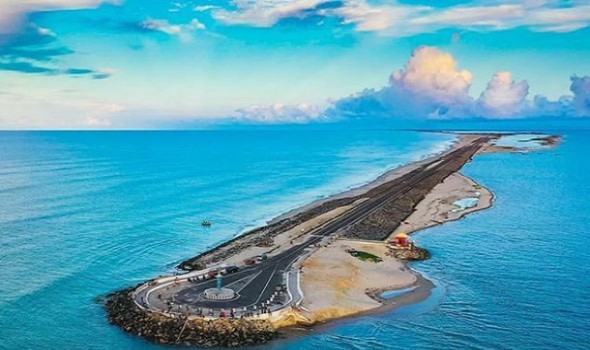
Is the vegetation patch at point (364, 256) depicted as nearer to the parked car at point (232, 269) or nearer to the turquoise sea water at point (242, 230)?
the turquoise sea water at point (242, 230)

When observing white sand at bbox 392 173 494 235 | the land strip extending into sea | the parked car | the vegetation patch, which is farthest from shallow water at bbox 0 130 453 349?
white sand at bbox 392 173 494 235

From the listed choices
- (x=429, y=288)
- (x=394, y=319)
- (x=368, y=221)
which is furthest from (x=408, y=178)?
(x=394, y=319)

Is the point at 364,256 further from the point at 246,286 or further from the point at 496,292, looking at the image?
the point at 246,286

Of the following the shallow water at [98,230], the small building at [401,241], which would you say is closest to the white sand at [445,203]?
the small building at [401,241]

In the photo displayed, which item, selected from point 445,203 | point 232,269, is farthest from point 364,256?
point 445,203

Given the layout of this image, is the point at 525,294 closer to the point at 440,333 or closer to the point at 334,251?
the point at 440,333

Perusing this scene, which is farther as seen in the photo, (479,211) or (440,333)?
(479,211)
